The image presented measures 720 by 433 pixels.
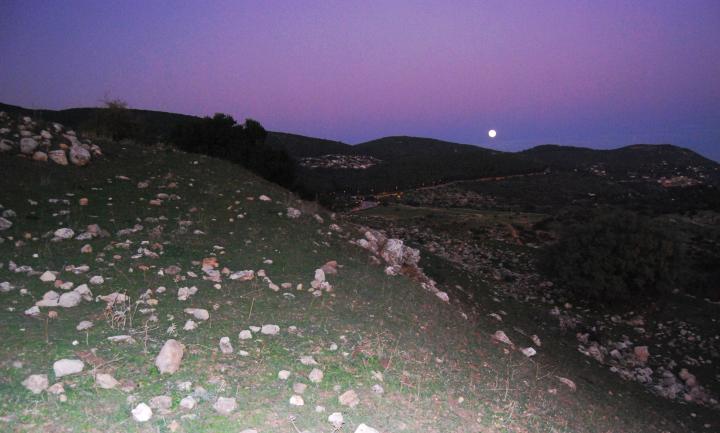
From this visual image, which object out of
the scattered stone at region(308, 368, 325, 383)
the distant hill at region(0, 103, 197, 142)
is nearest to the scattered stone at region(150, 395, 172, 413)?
the scattered stone at region(308, 368, 325, 383)

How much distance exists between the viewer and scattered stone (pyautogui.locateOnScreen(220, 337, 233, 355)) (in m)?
4.48

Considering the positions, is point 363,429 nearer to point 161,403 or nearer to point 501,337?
point 161,403

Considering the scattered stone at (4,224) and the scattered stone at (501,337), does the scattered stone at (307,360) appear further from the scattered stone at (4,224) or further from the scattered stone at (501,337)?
the scattered stone at (4,224)

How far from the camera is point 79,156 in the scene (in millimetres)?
9641

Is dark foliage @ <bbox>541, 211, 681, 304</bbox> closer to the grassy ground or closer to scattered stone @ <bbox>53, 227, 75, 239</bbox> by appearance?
the grassy ground

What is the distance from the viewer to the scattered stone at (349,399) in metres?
4.05

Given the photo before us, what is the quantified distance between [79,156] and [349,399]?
8755 millimetres

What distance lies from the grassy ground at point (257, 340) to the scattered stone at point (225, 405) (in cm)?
5

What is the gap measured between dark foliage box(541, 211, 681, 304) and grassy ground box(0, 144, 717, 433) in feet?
17.3

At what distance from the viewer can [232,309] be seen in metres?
5.39

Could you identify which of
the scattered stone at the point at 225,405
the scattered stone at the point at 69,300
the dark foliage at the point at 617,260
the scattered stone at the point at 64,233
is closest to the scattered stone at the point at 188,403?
the scattered stone at the point at 225,405

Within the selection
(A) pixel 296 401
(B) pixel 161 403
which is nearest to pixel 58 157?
(B) pixel 161 403

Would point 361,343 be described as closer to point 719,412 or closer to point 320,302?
point 320,302

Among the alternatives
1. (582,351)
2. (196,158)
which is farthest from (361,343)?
(196,158)
